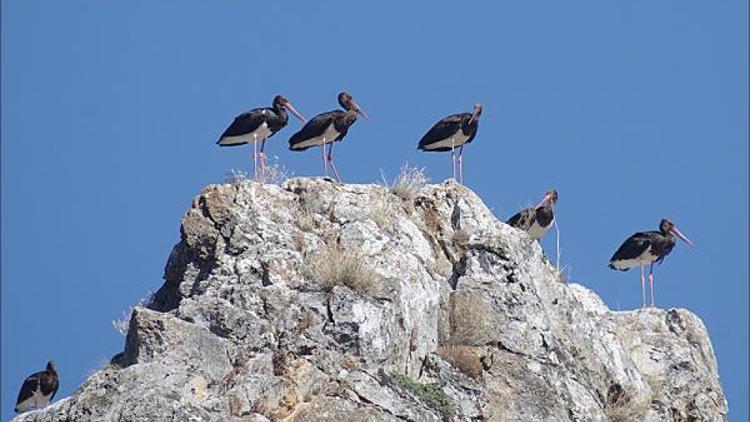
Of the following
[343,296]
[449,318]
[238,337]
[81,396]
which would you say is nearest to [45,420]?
[81,396]

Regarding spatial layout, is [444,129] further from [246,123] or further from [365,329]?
[365,329]

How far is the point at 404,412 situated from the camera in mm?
22266

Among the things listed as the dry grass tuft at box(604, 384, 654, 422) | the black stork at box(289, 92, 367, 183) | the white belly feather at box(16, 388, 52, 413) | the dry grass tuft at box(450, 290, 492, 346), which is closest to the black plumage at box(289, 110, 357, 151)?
the black stork at box(289, 92, 367, 183)

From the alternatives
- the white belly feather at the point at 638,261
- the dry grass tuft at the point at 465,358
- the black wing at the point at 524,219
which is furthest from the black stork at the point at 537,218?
the dry grass tuft at the point at 465,358

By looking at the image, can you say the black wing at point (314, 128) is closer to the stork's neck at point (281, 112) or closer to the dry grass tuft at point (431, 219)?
the stork's neck at point (281, 112)

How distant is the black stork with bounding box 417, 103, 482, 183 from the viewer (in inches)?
1253

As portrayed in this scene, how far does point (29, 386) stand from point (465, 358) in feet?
39.0

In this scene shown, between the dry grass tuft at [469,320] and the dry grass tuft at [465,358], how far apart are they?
242 millimetres

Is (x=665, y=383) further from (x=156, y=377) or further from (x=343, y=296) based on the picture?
(x=156, y=377)

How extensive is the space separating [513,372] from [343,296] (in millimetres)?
3052

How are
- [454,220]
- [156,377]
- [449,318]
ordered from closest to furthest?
[156,377] < [449,318] < [454,220]

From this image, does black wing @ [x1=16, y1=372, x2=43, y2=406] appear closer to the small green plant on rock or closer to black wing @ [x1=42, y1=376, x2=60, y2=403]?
black wing @ [x1=42, y1=376, x2=60, y2=403]

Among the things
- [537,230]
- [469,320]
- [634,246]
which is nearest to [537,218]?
[537,230]

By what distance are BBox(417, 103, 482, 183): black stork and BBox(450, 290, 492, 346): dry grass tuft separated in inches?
265
